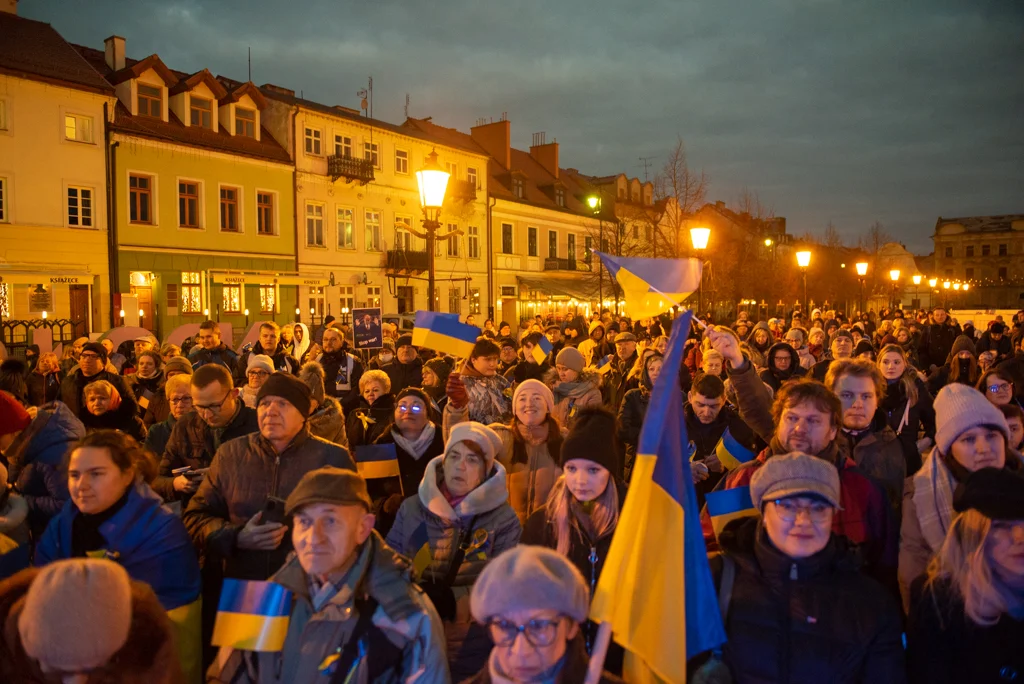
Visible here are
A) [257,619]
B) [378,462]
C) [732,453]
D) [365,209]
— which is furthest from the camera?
[365,209]

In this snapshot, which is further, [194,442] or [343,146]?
[343,146]

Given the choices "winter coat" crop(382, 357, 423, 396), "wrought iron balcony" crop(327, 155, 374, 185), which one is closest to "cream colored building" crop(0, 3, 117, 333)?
"wrought iron balcony" crop(327, 155, 374, 185)

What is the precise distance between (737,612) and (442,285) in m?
35.7

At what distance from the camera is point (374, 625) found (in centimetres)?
259

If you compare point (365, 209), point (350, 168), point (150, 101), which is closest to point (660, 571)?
point (150, 101)

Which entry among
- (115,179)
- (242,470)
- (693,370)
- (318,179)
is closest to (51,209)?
(115,179)

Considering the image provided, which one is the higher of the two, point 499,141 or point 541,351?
point 499,141

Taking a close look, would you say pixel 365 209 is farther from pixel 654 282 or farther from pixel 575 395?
pixel 654 282

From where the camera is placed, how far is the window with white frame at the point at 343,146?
32094mm

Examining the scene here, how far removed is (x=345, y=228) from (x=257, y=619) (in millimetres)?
31514

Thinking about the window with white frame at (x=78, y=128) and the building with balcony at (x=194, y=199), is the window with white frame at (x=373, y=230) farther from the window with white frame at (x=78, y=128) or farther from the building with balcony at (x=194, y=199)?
the window with white frame at (x=78, y=128)

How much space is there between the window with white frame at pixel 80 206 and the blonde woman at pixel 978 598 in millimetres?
26972

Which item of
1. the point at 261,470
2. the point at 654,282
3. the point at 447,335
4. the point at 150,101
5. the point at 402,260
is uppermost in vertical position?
the point at 150,101

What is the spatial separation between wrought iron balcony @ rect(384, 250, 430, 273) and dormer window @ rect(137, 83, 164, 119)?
11597 millimetres
